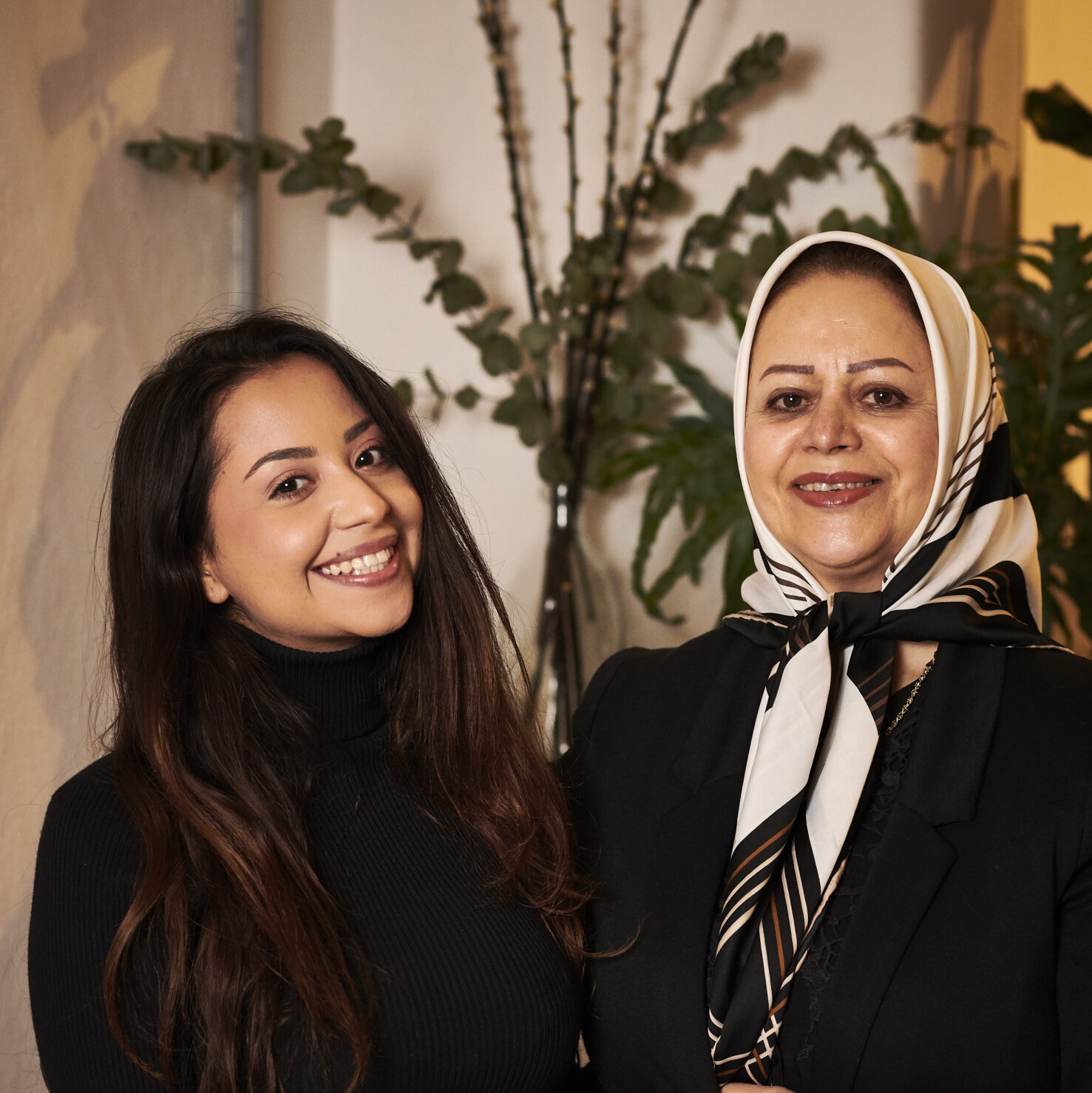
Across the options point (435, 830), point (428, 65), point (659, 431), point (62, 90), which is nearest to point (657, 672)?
point (435, 830)

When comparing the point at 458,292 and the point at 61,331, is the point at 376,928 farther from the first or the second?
the point at 458,292

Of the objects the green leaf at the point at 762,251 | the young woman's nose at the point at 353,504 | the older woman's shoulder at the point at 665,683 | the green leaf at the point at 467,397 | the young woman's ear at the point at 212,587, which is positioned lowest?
the older woman's shoulder at the point at 665,683

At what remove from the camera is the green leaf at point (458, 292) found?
2721mm

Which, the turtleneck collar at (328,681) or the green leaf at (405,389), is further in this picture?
the green leaf at (405,389)

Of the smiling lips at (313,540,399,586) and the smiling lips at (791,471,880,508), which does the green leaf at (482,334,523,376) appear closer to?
the smiling lips at (313,540,399,586)

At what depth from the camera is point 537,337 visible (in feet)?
8.65

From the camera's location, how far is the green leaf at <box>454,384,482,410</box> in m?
2.78

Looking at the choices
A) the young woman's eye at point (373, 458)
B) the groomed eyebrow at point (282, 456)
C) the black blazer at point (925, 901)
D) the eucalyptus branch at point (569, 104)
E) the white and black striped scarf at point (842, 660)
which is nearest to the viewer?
the black blazer at point (925, 901)

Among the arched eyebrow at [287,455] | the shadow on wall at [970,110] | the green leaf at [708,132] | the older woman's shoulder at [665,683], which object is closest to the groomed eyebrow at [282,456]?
the arched eyebrow at [287,455]

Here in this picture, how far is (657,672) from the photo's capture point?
1.66 meters

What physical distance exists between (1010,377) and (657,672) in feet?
4.23

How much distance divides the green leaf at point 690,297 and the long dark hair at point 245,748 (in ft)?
4.08

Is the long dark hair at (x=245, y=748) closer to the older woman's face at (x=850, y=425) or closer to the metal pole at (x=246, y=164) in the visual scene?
the older woman's face at (x=850, y=425)

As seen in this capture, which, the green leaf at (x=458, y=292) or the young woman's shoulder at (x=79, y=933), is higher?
the green leaf at (x=458, y=292)
